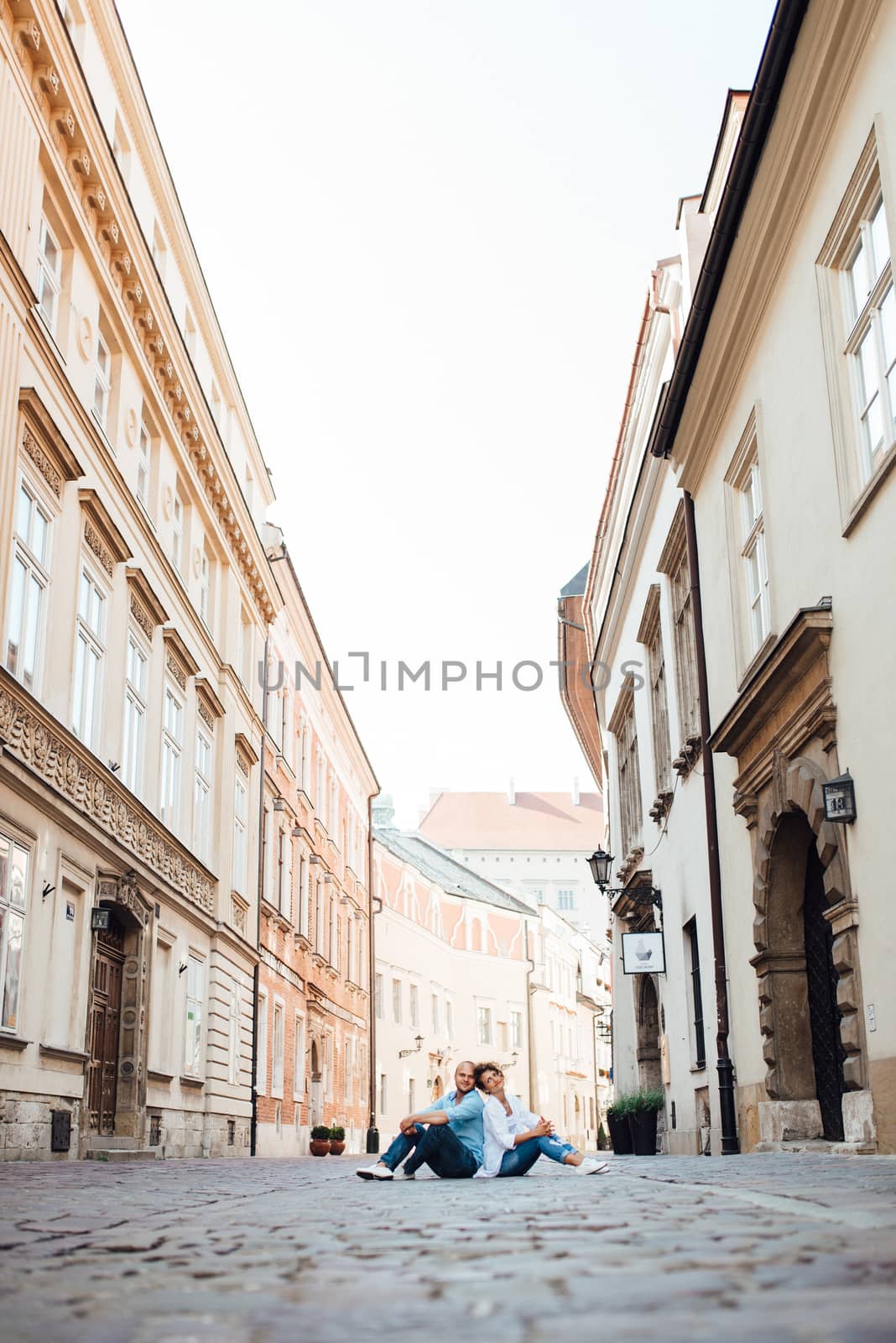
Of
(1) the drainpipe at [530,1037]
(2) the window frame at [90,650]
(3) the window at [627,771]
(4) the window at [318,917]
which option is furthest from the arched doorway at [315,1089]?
(1) the drainpipe at [530,1037]

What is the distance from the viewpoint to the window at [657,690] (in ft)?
70.5

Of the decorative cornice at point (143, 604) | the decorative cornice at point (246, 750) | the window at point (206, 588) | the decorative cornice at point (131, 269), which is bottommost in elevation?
the decorative cornice at point (246, 750)

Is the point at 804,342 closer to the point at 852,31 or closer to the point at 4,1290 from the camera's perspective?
the point at 852,31

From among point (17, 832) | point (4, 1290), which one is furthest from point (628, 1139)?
Result: point (4, 1290)

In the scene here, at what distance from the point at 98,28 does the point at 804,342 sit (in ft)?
39.6

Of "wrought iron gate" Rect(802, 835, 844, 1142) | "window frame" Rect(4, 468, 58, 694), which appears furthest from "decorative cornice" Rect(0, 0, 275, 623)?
"wrought iron gate" Rect(802, 835, 844, 1142)

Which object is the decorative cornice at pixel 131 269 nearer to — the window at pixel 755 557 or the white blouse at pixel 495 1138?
the window at pixel 755 557

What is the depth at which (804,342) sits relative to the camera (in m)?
13.0

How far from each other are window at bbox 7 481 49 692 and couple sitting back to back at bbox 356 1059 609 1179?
23.5ft

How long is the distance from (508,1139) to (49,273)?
1225 cm

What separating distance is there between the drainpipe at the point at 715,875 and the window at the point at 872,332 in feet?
17.7

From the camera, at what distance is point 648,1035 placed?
24.6m

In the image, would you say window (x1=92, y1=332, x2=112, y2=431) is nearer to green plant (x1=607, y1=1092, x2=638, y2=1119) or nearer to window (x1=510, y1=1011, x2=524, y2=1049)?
green plant (x1=607, y1=1092, x2=638, y2=1119)

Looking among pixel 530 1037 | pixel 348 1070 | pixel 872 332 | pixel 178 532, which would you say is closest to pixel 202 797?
pixel 178 532
